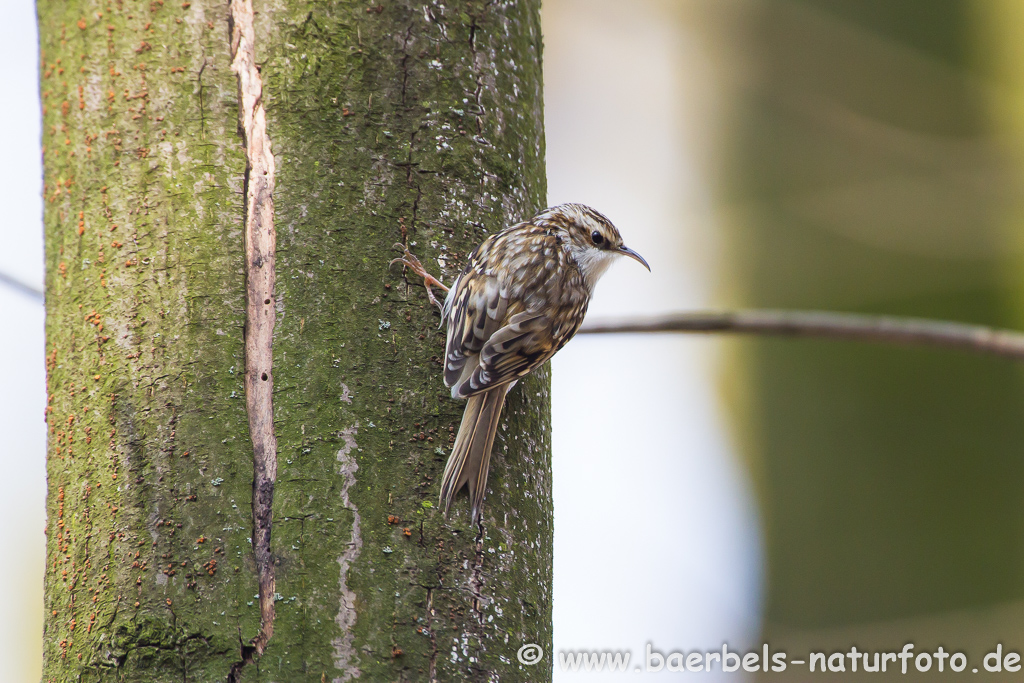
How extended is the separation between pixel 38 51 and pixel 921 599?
330 centimetres

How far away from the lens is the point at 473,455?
5.15 ft

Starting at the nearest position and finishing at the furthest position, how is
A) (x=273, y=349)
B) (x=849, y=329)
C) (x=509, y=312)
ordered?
(x=273, y=349) < (x=849, y=329) < (x=509, y=312)

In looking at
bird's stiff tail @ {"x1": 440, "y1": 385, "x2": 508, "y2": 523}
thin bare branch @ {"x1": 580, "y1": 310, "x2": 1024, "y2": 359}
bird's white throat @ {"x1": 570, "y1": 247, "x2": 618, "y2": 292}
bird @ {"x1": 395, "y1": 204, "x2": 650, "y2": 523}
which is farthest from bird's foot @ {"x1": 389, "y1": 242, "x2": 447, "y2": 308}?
bird's white throat @ {"x1": 570, "y1": 247, "x2": 618, "y2": 292}

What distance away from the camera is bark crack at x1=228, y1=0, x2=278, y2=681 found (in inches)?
56.1

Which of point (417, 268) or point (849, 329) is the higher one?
point (417, 268)

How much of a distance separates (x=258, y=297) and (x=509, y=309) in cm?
85

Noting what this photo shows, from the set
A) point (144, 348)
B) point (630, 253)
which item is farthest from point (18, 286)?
point (630, 253)

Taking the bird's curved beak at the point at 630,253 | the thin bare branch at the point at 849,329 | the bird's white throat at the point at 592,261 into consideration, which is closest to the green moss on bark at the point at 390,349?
the thin bare branch at the point at 849,329

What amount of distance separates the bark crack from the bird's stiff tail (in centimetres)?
28

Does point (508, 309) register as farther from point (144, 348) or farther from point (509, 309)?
point (144, 348)

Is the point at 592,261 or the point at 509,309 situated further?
the point at 592,261

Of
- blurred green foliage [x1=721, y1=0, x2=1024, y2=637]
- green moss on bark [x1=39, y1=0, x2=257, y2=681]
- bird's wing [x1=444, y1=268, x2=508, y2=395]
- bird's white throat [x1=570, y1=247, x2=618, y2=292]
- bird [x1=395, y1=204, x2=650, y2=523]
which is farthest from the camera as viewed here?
blurred green foliage [x1=721, y1=0, x2=1024, y2=637]

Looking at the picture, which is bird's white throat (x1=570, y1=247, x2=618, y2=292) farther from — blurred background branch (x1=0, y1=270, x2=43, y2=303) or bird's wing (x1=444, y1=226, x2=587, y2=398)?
blurred background branch (x1=0, y1=270, x2=43, y2=303)

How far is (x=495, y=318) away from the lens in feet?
7.31
